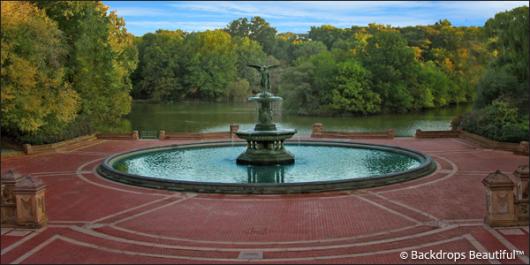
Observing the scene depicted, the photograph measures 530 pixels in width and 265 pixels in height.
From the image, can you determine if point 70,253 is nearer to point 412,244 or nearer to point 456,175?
point 412,244

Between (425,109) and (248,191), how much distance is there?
71.8m

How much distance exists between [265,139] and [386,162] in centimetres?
625

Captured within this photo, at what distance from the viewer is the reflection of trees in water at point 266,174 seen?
22328 millimetres

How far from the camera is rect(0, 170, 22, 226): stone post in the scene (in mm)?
15539

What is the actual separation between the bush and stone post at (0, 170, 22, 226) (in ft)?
85.1

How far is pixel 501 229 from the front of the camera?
1451 cm

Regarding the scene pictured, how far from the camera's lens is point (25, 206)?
50.4 feet

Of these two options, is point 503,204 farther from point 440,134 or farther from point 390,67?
point 390,67

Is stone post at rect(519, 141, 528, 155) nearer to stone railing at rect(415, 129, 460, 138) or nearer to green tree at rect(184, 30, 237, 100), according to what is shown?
stone railing at rect(415, 129, 460, 138)

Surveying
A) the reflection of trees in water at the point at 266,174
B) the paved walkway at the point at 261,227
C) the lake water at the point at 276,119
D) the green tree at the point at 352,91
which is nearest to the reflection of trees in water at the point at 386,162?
the paved walkway at the point at 261,227

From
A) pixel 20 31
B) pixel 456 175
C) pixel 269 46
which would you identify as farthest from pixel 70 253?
pixel 269 46

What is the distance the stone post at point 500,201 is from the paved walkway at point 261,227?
321mm

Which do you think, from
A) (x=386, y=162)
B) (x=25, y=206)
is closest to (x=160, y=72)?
(x=386, y=162)

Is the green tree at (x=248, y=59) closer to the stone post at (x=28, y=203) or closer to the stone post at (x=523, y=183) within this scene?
the stone post at (x=523, y=183)
